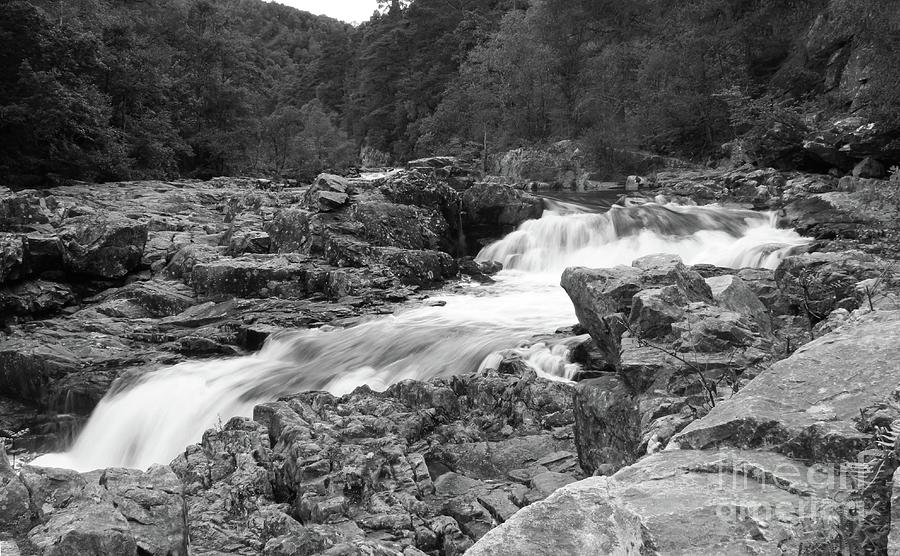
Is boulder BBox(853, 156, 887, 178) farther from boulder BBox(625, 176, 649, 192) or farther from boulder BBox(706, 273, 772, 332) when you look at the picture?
boulder BBox(706, 273, 772, 332)

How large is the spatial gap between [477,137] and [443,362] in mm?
39453

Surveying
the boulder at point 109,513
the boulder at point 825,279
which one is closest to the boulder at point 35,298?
the boulder at point 109,513

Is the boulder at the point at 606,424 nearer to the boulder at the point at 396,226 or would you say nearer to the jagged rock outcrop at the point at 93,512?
the jagged rock outcrop at the point at 93,512

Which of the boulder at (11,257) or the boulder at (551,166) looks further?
the boulder at (551,166)

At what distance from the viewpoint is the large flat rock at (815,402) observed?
2621 millimetres

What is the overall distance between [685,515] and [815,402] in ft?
3.49

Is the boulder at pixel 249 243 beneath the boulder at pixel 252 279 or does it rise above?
above

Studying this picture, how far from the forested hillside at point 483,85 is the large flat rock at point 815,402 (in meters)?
17.5

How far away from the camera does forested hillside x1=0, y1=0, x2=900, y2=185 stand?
23.9m

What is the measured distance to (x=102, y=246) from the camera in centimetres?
1464

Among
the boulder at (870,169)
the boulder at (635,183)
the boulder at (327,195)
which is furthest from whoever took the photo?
the boulder at (635,183)

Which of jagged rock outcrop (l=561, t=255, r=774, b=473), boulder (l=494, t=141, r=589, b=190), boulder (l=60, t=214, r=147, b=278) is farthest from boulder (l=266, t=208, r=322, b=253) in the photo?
boulder (l=494, t=141, r=589, b=190)

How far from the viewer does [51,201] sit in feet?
57.9

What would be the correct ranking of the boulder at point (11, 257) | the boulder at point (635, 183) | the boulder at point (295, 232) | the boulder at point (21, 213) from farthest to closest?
the boulder at point (635, 183), the boulder at point (295, 232), the boulder at point (21, 213), the boulder at point (11, 257)
